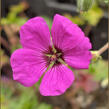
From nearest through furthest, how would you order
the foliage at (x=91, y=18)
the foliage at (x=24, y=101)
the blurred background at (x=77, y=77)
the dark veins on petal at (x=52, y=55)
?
the dark veins on petal at (x=52, y=55) → the foliage at (x=24, y=101) → the blurred background at (x=77, y=77) → the foliage at (x=91, y=18)

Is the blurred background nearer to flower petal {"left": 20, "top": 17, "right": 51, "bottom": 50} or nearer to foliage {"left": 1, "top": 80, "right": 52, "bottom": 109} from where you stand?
foliage {"left": 1, "top": 80, "right": 52, "bottom": 109}

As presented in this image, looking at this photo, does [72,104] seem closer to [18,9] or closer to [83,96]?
[83,96]

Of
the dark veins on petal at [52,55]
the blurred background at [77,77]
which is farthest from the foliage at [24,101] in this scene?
the dark veins on petal at [52,55]

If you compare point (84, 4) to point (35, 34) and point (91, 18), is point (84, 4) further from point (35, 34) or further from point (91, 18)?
point (91, 18)

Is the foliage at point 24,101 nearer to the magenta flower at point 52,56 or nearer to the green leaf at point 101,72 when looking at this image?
the green leaf at point 101,72

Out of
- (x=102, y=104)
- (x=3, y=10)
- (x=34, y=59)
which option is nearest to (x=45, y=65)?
(x=34, y=59)

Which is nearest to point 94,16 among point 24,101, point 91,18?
point 91,18

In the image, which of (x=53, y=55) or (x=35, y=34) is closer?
(x=35, y=34)

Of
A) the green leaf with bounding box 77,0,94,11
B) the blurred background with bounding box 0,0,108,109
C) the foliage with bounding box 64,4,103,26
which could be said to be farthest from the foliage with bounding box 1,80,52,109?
the green leaf with bounding box 77,0,94,11
